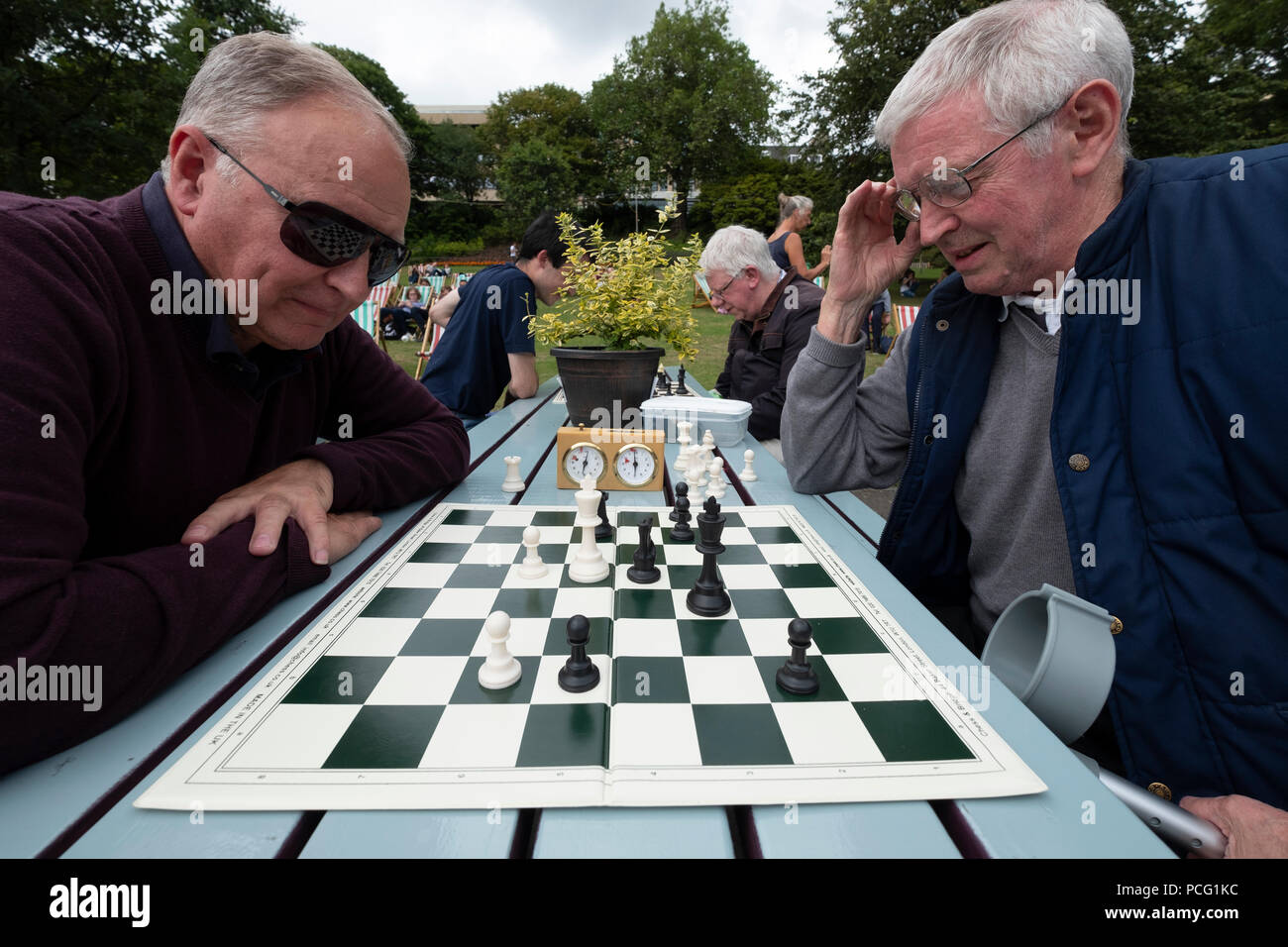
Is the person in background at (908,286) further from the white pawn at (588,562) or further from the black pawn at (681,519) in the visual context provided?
the white pawn at (588,562)

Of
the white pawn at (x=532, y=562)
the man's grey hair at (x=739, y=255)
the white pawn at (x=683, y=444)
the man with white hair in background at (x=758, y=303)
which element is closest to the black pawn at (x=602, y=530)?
the white pawn at (x=532, y=562)

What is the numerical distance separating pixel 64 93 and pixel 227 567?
15568 millimetres

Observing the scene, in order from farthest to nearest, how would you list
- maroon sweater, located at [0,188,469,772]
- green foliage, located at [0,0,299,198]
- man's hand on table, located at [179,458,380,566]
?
1. green foliage, located at [0,0,299,198]
2. man's hand on table, located at [179,458,380,566]
3. maroon sweater, located at [0,188,469,772]

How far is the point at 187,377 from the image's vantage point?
1161mm

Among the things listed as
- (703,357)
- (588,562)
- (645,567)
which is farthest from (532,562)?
(703,357)

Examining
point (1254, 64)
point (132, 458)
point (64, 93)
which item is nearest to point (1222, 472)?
point (132, 458)

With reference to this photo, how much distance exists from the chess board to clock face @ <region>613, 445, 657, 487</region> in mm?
610

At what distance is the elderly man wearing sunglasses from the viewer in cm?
79

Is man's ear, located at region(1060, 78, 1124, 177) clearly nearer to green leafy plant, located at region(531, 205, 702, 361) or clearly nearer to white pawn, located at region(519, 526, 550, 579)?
green leafy plant, located at region(531, 205, 702, 361)

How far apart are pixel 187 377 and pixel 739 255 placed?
8.90ft

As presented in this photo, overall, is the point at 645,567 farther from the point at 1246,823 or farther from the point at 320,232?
the point at 1246,823

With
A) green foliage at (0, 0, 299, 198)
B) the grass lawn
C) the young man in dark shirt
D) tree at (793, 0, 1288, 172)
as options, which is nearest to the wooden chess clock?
the young man in dark shirt

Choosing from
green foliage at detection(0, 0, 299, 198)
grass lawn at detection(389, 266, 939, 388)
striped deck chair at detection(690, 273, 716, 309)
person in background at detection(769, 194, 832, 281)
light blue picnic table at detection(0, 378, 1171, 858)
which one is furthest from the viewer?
green foliage at detection(0, 0, 299, 198)

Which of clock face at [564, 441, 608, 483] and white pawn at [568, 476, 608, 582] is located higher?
clock face at [564, 441, 608, 483]
